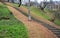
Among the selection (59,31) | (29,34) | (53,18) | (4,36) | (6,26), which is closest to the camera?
(4,36)

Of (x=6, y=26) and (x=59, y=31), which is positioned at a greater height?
(x=6, y=26)

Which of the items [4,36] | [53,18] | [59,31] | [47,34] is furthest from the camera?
[53,18]

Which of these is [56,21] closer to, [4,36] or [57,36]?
[57,36]

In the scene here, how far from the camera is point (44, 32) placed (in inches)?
878

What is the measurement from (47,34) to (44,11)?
56.3ft

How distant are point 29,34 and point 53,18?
45.0 ft

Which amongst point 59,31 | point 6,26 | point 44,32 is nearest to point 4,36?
point 6,26

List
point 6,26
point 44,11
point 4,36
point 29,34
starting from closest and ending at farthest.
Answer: point 4,36
point 6,26
point 29,34
point 44,11

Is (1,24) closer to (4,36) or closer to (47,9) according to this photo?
(4,36)

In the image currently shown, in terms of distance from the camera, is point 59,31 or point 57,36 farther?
point 59,31

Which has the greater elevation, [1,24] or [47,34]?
[1,24]

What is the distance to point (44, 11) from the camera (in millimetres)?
39188

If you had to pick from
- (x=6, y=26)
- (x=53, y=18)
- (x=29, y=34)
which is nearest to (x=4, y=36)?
(x=6, y=26)

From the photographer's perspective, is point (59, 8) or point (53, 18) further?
point (59, 8)
